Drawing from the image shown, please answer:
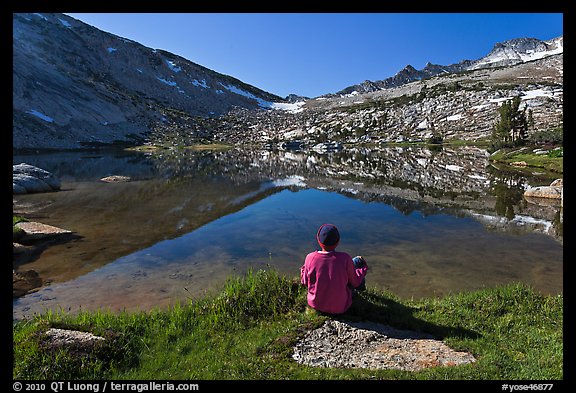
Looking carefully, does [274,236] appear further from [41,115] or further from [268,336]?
[41,115]

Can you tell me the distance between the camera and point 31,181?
1358 inches

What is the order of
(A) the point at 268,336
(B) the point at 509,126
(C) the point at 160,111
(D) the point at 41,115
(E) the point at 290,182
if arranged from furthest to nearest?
(C) the point at 160,111 < (D) the point at 41,115 < (B) the point at 509,126 < (E) the point at 290,182 < (A) the point at 268,336

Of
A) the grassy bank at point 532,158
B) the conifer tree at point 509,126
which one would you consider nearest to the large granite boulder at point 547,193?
the grassy bank at point 532,158

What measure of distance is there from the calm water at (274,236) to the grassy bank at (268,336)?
3.04m

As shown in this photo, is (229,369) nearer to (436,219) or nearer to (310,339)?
(310,339)

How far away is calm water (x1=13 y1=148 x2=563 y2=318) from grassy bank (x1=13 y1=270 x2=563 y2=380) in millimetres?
3037

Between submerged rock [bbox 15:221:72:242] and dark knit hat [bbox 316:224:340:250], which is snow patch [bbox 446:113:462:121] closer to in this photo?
submerged rock [bbox 15:221:72:242]

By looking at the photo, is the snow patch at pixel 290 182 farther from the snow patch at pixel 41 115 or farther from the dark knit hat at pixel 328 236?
the snow patch at pixel 41 115

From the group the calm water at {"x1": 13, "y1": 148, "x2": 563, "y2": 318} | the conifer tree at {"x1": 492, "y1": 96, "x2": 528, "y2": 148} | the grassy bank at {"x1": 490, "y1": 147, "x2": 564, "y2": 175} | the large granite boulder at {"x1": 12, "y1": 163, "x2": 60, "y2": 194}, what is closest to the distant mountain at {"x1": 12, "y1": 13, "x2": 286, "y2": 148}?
the large granite boulder at {"x1": 12, "y1": 163, "x2": 60, "y2": 194}

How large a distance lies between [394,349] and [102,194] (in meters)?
33.7

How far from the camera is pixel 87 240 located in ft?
62.3

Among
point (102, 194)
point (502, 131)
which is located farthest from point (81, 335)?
point (502, 131)

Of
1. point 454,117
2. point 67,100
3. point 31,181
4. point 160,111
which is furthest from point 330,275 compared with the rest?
point 160,111

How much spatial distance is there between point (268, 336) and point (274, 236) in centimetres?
1217
